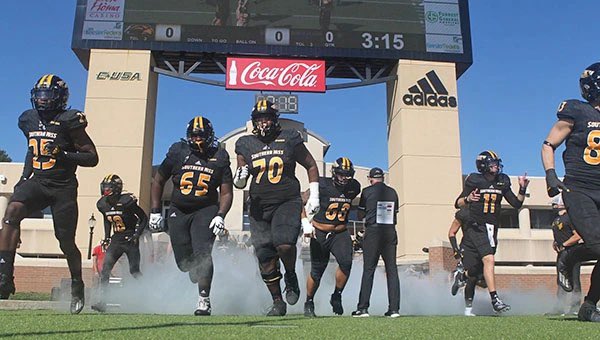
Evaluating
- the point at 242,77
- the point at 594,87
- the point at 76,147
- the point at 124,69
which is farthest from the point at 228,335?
the point at 124,69

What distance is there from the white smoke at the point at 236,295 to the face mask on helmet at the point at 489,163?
8.12 ft

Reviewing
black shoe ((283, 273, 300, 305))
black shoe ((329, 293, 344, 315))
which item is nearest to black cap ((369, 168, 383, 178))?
black shoe ((329, 293, 344, 315))

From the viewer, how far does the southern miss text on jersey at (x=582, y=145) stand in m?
5.15

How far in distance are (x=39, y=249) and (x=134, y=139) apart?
1047 cm

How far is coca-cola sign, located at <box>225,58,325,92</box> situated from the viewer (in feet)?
78.0

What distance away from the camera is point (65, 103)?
608cm

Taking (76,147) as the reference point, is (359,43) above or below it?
above

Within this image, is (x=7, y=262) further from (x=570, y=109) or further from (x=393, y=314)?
(x=570, y=109)

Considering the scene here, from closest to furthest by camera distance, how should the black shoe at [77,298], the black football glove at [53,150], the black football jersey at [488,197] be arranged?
the black football glove at [53,150] → the black shoe at [77,298] → the black football jersey at [488,197]

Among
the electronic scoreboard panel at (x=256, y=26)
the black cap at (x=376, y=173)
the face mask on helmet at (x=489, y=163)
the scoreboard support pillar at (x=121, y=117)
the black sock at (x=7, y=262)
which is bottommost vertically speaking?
the black sock at (x=7, y=262)

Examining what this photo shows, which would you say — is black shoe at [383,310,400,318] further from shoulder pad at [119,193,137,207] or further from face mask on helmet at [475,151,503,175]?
shoulder pad at [119,193,137,207]

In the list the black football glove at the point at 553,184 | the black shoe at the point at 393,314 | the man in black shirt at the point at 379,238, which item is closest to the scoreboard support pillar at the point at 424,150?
the man in black shirt at the point at 379,238

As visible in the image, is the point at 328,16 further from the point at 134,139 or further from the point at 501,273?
the point at 501,273

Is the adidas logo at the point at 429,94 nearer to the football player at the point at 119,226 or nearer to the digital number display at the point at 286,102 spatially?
the digital number display at the point at 286,102
